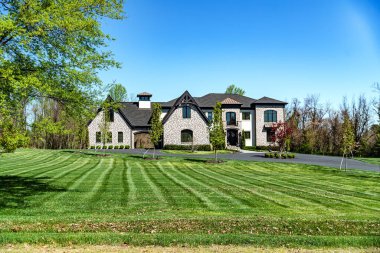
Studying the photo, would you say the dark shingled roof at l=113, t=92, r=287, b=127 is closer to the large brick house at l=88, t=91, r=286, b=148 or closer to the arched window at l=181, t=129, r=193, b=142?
the large brick house at l=88, t=91, r=286, b=148

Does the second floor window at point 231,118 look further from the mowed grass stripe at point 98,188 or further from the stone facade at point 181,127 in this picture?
the mowed grass stripe at point 98,188

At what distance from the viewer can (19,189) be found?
16328 millimetres

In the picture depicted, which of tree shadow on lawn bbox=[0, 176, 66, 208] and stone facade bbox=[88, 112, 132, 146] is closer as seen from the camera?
tree shadow on lawn bbox=[0, 176, 66, 208]

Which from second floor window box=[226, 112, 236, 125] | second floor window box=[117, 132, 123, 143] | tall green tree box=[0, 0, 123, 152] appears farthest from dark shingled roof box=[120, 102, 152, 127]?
tall green tree box=[0, 0, 123, 152]

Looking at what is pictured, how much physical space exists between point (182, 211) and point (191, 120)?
37.3 metres

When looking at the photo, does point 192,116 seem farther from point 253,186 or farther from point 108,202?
point 108,202

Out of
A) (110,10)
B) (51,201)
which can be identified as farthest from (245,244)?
(110,10)

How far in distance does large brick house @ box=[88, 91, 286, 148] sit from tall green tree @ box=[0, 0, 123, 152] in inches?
1341

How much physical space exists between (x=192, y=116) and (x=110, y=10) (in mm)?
35069

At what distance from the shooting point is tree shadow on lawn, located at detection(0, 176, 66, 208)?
1332 cm

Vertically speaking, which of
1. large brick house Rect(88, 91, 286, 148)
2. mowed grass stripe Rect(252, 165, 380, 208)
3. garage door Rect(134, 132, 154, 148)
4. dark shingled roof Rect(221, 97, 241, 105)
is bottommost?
mowed grass stripe Rect(252, 165, 380, 208)

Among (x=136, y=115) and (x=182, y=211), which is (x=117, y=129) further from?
(x=182, y=211)

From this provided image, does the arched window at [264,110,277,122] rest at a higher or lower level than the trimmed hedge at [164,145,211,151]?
higher

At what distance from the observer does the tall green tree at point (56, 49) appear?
40.6ft
